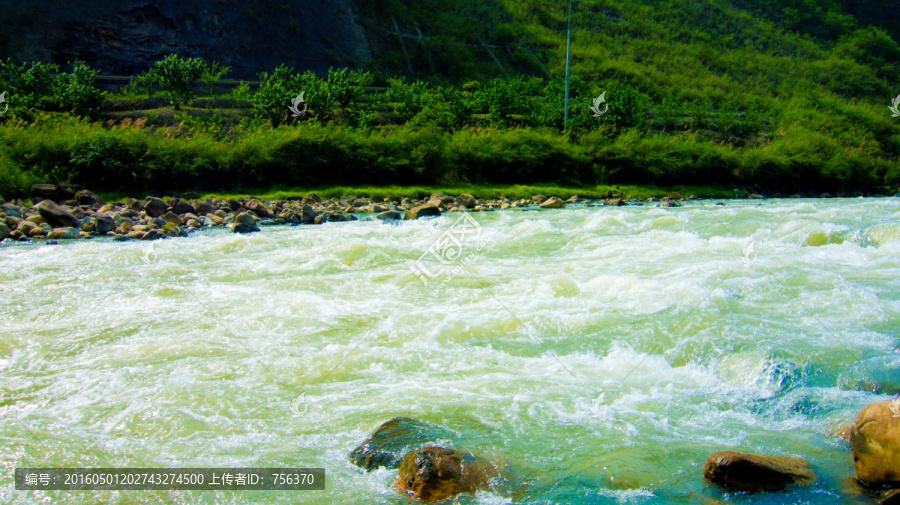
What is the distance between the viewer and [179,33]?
3569cm

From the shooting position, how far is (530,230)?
591 inches

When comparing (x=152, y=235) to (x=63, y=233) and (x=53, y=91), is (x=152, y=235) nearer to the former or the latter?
(x=63, y=233)

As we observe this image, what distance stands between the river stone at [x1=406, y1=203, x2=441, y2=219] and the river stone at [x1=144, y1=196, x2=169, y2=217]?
6.81 m

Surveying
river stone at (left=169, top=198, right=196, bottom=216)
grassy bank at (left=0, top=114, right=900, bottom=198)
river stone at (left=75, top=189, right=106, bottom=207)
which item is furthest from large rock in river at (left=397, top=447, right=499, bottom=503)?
grassy bank at (left=0, top=114, right=900, bottom=198)

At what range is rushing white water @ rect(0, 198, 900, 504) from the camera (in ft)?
17.1

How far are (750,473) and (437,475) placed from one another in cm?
231

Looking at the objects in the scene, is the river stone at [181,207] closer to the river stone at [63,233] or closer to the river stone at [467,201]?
the river stone at [63,233]

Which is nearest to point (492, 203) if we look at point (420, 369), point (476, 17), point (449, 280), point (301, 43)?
point (449, 280)

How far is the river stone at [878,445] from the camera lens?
4.57m

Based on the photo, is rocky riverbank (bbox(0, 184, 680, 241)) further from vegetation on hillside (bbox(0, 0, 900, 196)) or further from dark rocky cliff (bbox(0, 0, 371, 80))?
dark rocky cliff (bbox(0, 0, 371, 80))

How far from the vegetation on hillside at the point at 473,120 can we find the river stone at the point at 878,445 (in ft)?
68.3

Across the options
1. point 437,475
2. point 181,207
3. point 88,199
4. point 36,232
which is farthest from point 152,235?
point 437,475

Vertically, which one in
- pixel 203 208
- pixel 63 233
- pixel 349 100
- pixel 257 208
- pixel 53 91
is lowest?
pixel 257 208

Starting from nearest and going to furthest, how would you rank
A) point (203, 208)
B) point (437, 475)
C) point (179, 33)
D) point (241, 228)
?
1. point (437, 475)
2. point (241, 228)
3. point (203, 208)
4. point (179, 33)
